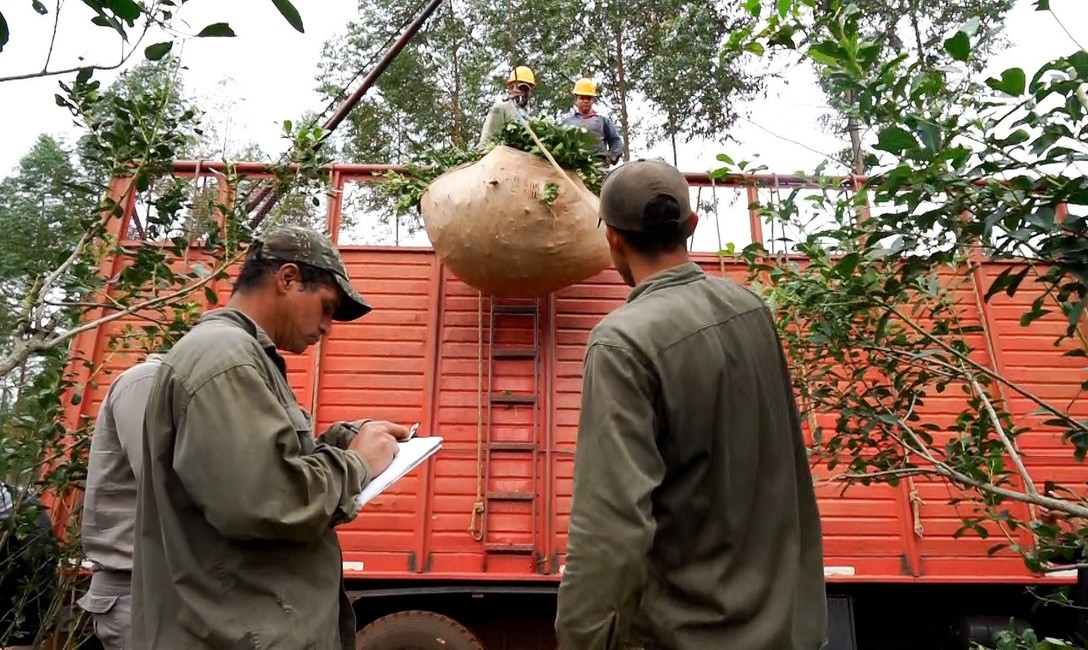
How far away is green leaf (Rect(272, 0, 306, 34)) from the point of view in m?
0.98

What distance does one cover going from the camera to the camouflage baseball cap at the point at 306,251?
5.95 feet

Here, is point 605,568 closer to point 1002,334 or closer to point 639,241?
point 639,241

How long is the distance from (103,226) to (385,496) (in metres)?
2.22

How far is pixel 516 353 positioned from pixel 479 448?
61cm

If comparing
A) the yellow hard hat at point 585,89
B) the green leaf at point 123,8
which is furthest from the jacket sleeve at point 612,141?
the green leaf at point 123,8

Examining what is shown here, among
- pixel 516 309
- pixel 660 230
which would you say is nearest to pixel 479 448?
pixel 516 309

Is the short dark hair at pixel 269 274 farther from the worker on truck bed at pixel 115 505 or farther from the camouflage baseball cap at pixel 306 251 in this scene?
the worker on truck bed at pixel 115 505

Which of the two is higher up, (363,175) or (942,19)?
(942,19)

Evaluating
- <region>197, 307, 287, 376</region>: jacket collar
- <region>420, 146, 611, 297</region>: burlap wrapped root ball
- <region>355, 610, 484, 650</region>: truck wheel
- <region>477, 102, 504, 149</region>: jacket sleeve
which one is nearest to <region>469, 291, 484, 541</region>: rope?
<region>420, 146, 611, 297</region>: burlap wrapped root ball

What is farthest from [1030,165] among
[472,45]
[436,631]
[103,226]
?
[472,45]

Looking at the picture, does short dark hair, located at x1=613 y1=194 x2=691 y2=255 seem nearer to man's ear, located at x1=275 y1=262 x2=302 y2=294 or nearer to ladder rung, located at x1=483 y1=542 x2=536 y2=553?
man's ear, located at x1=275 y1=262 x2=302 y2=294

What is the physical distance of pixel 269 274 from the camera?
1.83 metres

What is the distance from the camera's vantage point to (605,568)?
1.32 metres

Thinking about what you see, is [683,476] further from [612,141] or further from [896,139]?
[612,141]
